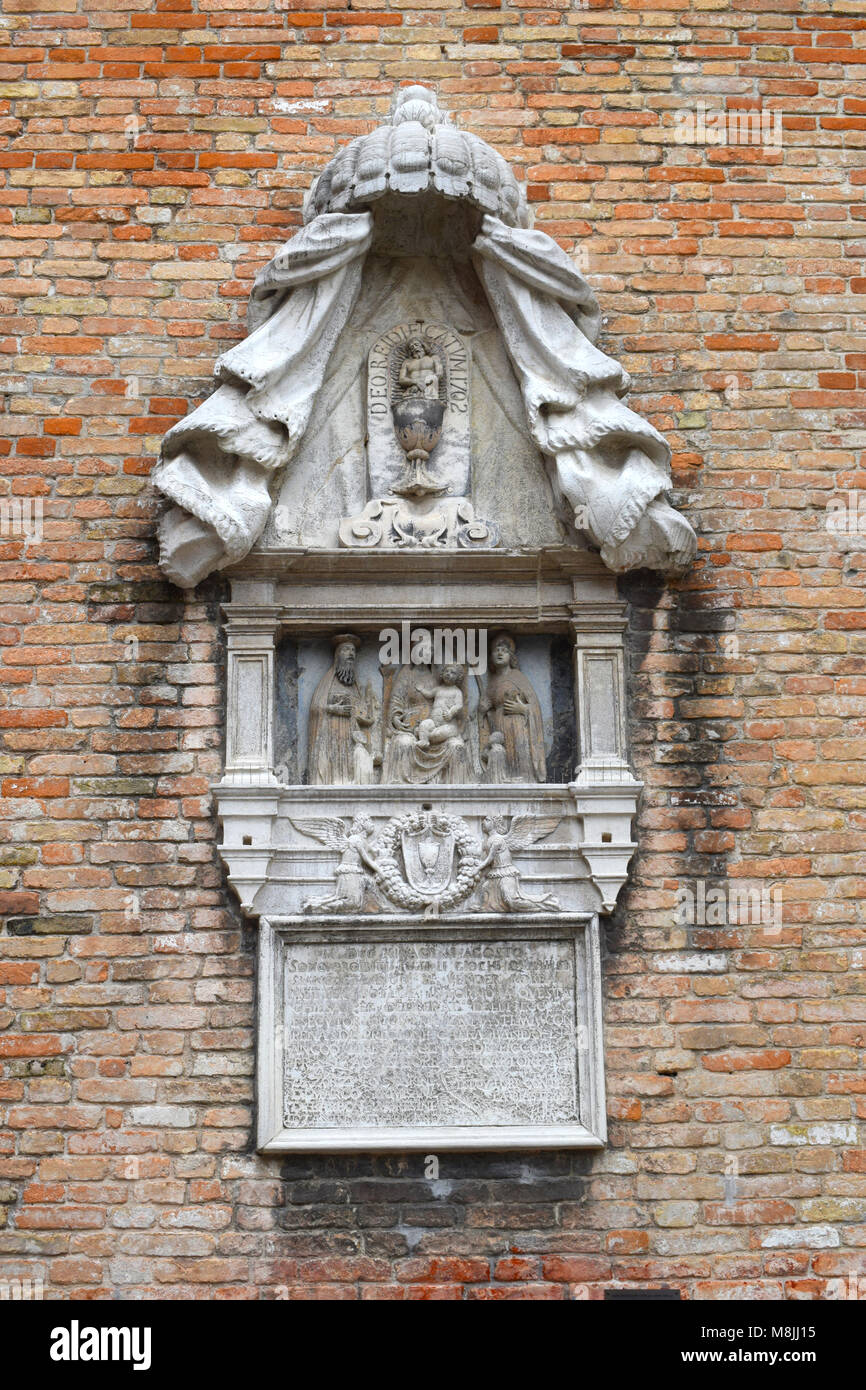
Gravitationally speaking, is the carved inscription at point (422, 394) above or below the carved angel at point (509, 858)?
above

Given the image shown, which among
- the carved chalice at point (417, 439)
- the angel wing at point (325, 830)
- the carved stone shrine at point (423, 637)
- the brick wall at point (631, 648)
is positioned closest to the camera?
the brick wall at point (631, 648)

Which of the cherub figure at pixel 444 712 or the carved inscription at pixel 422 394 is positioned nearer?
the cherub figure at pixel 444 712

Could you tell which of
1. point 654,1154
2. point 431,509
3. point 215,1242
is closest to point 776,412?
point 431,509

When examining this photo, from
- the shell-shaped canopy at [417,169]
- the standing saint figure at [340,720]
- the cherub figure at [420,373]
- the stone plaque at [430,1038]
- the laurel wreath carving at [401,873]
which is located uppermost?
the shell-shaped canopy at [417,169]

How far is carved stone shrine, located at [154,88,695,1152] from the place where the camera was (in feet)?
18.2

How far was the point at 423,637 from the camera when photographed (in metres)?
6.00

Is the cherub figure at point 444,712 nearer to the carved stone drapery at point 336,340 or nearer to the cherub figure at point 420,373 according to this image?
the carved stone drapery at point 336,340

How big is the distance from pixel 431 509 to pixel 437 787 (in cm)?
104

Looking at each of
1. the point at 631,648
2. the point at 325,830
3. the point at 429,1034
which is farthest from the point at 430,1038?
the point at 631,648

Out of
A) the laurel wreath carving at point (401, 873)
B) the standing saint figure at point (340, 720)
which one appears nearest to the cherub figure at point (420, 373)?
the standing saint figure at point (340, 720)

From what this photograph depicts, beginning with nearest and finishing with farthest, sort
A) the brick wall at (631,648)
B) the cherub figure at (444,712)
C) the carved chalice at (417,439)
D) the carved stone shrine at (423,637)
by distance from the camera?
1. the brick wall at (631,648)
2. the carved stone shrine at (423,637)
3. the cherub figure at (444,712)
4. the carved chalice at (417,439)

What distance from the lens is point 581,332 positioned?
19.9 ft

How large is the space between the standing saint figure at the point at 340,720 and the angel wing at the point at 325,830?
0.15 meters

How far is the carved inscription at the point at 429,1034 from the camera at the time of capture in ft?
18.0
